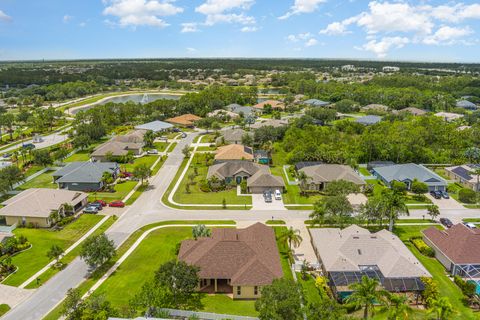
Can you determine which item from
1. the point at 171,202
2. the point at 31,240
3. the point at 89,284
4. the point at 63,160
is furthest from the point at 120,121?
the point at 89,284

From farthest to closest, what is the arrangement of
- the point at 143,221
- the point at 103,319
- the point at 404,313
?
the point at 143,221
the point at 103,319
the point at 404,313

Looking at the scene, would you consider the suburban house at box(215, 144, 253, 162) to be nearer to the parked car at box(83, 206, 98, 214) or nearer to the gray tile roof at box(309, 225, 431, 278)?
the parked car at box(83, 206, 98, 214)

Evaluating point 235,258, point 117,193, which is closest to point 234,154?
point 117,193

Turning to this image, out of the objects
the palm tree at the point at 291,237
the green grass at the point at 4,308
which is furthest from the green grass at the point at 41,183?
the palm tree at the point at 291,237

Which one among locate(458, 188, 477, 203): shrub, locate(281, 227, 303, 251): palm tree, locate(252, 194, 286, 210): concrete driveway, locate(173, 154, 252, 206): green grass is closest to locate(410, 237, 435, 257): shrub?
locate(281, 227, 303, 251): palm tree

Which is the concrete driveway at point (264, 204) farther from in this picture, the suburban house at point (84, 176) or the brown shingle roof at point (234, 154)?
the suburban house at point (84, 176)

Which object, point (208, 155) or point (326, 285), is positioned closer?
point (326, 285)

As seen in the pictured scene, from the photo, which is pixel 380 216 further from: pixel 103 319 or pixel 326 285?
pixel 103 319

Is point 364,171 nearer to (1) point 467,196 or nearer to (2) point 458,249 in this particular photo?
(1) point 467,196
